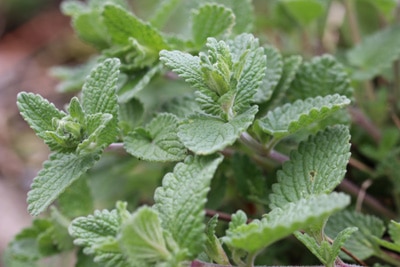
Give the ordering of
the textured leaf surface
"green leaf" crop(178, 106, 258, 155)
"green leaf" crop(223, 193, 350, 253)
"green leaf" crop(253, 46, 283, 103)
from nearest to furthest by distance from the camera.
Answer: "green leaf" crop(223, 193, 350, 253) < "green leaf" crop(178, 106, 258, 155) < "green leaf" crop(253, 46, 283, 103) < the textured leaf surface

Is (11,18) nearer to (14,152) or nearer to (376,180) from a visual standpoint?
(14,152)

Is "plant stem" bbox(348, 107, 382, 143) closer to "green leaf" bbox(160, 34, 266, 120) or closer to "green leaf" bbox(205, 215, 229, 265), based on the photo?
"green leaf" bbox(160, 34, 266, 120)

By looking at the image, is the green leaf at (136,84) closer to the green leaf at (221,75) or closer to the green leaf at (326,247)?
the green leaf at (221,75)

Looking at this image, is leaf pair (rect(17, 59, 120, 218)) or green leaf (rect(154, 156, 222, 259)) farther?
leaf pair (rect(17, 59, 120, 218))

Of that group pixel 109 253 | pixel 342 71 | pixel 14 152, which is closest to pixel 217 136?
pixel 109 253

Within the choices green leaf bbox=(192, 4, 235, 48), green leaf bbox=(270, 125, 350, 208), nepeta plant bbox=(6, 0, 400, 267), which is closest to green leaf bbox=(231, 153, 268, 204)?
nepeta plant bbox=(6, 0, 400, 267)
